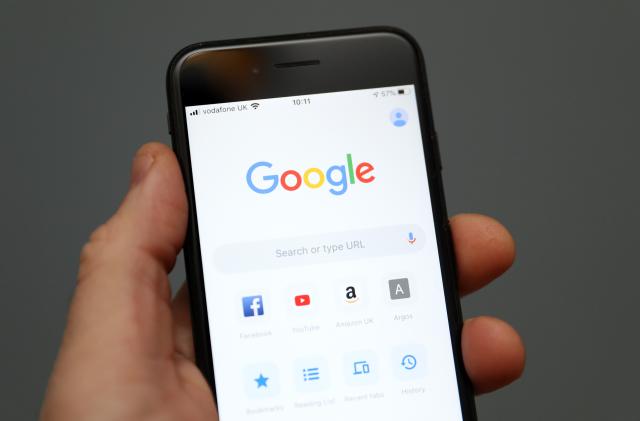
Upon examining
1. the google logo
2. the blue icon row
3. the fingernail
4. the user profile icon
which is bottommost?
the blue icon row

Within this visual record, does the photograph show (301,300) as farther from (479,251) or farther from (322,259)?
(479,251)

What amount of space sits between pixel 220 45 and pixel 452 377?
0.28 m

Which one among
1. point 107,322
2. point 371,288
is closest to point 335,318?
point 371,288

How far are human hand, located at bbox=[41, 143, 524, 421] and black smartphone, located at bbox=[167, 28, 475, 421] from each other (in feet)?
0.05

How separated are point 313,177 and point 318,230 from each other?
37 millimetres

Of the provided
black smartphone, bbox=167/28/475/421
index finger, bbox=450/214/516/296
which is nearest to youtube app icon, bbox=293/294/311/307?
black smartphone, bbox=167/28/475/421

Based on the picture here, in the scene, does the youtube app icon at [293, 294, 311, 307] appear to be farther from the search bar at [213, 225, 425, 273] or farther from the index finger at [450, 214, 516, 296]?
the index finger at [450, 214, 516, 296]

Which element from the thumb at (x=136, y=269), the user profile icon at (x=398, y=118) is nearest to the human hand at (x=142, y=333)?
the thumb at (x=136, y=269)

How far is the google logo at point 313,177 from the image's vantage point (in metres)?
0.46

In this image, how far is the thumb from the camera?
16.1 inches

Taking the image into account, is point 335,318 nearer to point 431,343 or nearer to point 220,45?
A: point 431,343

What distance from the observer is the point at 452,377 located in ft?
1.47

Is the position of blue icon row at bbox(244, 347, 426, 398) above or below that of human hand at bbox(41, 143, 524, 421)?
below

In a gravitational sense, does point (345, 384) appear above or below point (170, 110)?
below
